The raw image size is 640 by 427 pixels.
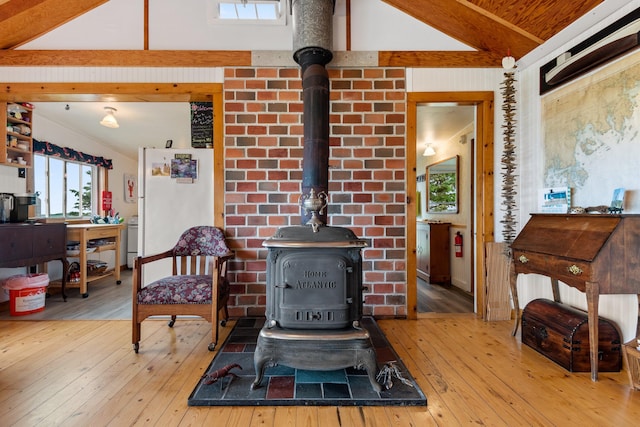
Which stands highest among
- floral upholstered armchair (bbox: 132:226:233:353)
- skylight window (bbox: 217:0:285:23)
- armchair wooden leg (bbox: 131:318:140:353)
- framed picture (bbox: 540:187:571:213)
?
skylight window (bbox: 217:0:285:23)

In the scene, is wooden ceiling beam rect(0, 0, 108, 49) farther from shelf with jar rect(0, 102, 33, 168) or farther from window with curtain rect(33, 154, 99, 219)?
window with curtain rect(33, 154, 99, 219)

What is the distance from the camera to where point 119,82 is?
267cm

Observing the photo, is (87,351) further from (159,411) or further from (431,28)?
(431,28)

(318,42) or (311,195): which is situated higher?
(318,42)

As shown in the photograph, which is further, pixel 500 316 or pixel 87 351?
pixel 500 316

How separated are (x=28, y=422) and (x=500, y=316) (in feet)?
10.4

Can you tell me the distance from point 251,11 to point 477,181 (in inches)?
98.5

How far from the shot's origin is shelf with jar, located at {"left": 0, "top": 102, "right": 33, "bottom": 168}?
9.91 ft

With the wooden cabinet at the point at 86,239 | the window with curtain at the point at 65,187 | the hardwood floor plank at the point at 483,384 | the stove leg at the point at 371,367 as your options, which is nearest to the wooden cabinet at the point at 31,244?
the wooden cabinet at the point at 86,239

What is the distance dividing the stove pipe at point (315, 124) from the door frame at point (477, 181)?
3.32ft

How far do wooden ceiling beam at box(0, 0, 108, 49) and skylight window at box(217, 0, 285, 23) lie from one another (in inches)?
41.3

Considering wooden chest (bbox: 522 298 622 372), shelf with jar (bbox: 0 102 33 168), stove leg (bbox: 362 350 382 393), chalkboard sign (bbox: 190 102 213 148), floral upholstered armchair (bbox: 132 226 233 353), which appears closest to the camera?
stove leg (bbox: 362 350 382 393)

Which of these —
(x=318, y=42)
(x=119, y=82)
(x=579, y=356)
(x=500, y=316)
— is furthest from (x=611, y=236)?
(x=119, y=82)

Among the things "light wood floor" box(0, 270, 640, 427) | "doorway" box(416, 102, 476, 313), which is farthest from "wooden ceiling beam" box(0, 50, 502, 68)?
"light wood floor" box(0, 270, 640, 427)
